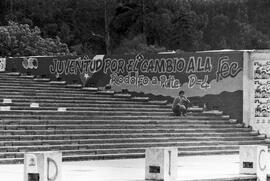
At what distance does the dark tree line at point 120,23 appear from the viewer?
50.2 metres

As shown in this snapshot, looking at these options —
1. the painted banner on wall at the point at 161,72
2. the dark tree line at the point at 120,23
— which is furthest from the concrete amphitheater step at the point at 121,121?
the dark tree line at the point at 120,23

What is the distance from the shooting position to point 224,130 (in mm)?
26156

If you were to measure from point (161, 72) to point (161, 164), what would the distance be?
14.6m

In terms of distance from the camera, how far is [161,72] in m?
28.9

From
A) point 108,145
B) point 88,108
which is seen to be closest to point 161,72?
point 88,108

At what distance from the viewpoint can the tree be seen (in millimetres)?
38469

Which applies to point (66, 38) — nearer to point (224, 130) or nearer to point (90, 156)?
point (224, 130)

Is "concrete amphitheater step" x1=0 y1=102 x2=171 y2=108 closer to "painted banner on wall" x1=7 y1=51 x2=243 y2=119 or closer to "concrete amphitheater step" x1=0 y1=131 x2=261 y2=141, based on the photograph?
"painted banner on wall" x1=7 y1=51 x2=243 y2=119

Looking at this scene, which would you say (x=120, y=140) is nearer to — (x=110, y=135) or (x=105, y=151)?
(x=110, y=135)

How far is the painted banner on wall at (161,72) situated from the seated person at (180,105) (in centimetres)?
144

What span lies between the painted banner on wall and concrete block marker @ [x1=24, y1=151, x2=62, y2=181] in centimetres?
1527

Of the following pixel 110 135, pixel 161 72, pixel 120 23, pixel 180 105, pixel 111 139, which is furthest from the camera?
pixel 120 23

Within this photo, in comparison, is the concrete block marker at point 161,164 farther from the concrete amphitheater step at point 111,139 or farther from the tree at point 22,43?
the tree at point 22,43

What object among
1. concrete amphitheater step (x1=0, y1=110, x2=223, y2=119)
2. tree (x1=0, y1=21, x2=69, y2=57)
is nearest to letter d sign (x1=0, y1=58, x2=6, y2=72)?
tree (x1=0, y1=21, x2=69, y2=57)
